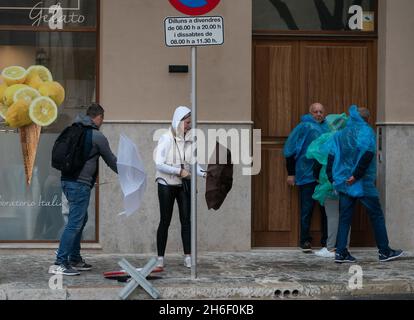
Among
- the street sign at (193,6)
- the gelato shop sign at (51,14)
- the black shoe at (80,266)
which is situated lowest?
the black shoe at (80,266)

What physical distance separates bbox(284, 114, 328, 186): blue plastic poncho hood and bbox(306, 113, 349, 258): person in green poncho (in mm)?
143

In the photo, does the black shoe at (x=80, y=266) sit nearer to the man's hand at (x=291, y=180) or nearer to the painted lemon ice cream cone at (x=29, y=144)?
the painted lemon ice cream cone at (x=29, y=144)

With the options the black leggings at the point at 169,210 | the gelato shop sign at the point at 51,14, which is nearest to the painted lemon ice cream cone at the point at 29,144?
the gelato shop sign at the point at 51,14

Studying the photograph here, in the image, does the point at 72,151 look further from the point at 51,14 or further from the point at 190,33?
the point at 51,14

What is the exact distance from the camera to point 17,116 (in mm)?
Result: 11531

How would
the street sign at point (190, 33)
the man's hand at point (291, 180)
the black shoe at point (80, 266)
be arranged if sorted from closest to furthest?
the street sign at point (190, 33)
the black shoe at point (80, 266)
the man's hand at point (291, 180)

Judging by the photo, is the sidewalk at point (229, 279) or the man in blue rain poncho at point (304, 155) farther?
the man in blue rain poncho at point (304, 155)

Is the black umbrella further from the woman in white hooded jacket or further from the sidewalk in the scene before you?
the sidewalk

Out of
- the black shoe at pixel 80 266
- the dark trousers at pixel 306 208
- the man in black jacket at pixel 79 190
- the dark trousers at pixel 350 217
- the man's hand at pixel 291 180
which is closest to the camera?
the man in black jacket at pixel 79 190

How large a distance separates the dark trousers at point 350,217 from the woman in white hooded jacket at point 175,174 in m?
1.88

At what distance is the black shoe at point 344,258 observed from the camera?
1080cm

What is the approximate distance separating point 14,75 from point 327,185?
4461 mm

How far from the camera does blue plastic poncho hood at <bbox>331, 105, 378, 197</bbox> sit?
10531 millimetres
